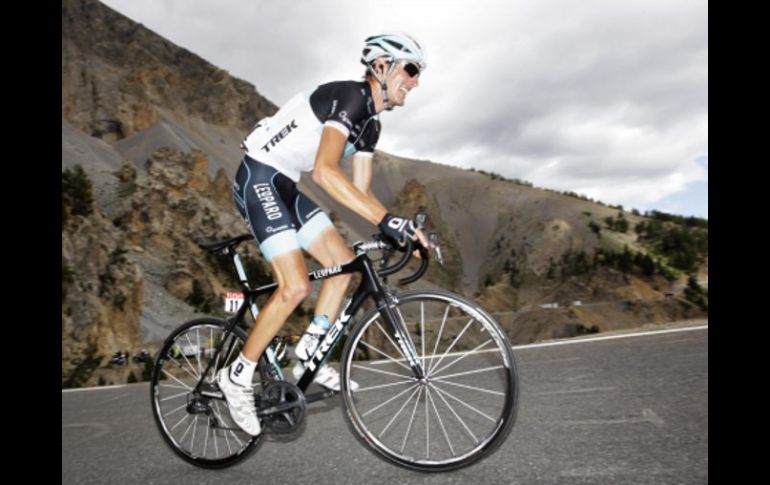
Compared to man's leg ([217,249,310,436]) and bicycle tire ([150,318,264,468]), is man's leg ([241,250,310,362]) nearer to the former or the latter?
man's leg ([217,249,310,436])

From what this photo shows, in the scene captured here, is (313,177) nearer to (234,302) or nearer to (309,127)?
(309,127)

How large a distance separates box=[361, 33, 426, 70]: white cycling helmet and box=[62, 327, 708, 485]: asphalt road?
7.31 ft

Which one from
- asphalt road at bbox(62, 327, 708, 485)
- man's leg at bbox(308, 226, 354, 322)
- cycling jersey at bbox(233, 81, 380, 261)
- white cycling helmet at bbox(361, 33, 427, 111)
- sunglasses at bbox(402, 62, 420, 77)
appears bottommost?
asphalt road at bbox(62, 327, 708, 485)

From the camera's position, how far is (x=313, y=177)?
11.5 ft

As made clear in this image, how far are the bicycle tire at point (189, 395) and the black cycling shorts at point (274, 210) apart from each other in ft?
2.20

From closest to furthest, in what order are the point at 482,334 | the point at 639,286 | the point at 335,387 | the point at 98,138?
the point at 482,334 → the point at 335,387 → the point at 639,286 → the point at 98,138

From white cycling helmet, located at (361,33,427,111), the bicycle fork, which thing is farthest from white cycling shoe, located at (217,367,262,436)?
white cycling helmet, located at (361,33,427,111)

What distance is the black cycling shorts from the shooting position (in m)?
3.65

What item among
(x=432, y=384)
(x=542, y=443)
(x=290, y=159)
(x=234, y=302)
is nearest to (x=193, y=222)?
(x=234, y=302)

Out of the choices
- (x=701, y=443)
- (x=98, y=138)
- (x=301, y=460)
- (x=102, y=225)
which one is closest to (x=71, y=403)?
(x=301, y=460)
